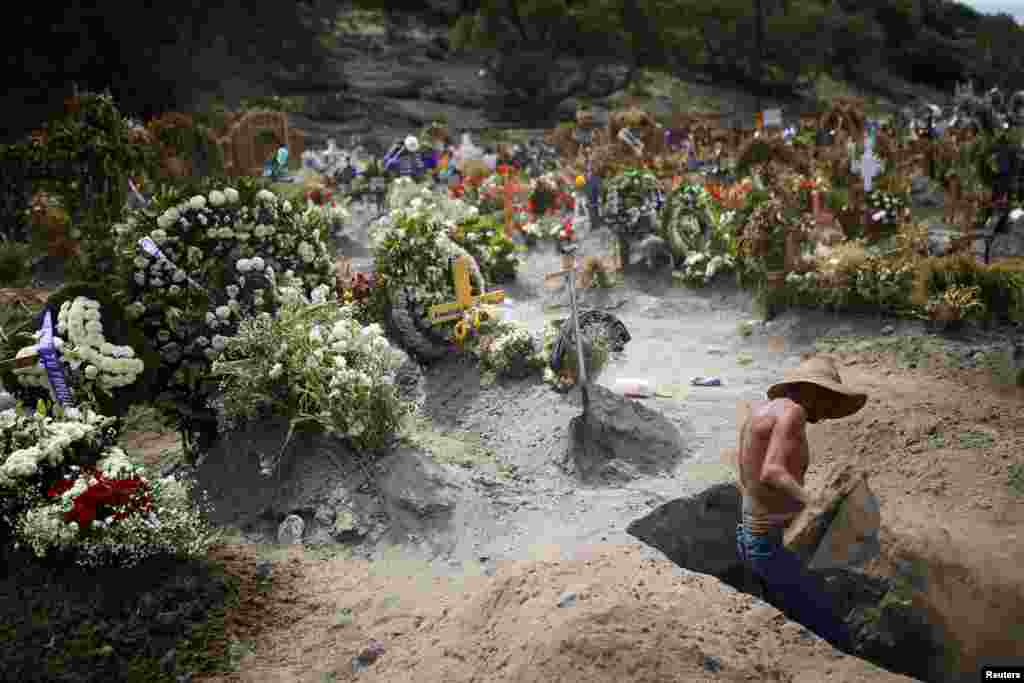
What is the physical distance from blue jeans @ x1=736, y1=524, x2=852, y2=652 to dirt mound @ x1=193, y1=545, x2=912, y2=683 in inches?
8.3

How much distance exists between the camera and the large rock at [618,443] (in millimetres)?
6386

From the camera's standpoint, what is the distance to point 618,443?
21.7 ft

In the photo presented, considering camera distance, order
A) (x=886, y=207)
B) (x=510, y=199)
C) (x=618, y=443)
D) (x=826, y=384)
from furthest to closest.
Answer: (x=510, y=199) < (x=886, y=207) < (x=618, y=443) < (x=826, y=384)

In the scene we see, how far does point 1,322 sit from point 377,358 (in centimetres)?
528

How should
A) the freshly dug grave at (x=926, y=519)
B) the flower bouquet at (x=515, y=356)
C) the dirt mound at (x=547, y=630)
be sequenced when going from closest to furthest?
the dirt mound at (x=547, y=630), the freshly dug grave at (x=926, y=519), the flower bouquet at (x=515, y=356)

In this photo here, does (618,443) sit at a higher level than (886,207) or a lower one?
lower

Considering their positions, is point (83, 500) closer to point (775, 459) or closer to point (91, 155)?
point (775, 459)

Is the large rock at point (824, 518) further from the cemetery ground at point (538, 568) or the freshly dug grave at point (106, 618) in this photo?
the freshly dug grave at point (106, 618)

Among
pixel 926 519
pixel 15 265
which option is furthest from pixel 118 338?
pixel 15 265

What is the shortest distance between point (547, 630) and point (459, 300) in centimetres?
486

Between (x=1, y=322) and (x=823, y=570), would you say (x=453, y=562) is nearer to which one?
(x=823, y=570)

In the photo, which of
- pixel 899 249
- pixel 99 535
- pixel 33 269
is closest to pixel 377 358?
pixel 99 535

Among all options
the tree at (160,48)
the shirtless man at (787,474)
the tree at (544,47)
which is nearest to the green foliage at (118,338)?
the shirtless man at (787,474)

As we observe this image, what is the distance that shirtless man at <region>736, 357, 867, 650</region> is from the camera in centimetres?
411
